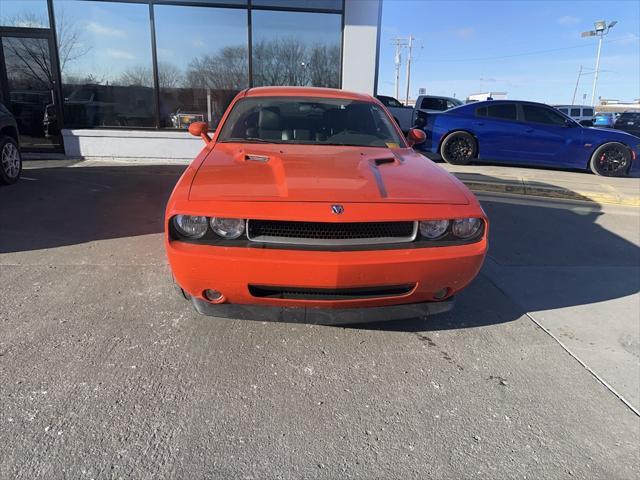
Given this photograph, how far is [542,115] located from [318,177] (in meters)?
8.74

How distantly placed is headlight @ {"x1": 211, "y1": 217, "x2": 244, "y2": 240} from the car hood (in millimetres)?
117

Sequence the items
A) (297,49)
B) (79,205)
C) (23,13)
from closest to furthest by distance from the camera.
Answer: (79,205) < (23,13) < (297,49)

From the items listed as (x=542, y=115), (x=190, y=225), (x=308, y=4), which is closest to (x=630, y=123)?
(x=542, y=115)

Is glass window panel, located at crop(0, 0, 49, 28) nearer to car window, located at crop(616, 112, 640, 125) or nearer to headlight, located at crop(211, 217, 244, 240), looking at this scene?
headlight, located at crop(211, 217, 244, 240)

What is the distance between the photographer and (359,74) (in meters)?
9.33

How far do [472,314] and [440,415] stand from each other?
4.06 ft

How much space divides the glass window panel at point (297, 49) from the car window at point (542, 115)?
4.10 metres

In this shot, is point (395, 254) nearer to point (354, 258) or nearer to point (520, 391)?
point (354, 258)

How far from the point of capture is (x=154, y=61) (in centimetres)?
919

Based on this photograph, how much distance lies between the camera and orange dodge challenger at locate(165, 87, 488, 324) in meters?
2.36

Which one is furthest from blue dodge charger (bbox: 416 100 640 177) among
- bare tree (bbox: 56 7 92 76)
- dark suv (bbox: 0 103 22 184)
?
dark suv (bbox: 0 103 22 184)

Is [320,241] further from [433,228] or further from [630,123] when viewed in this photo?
[630,123]

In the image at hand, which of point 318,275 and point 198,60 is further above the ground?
point 198,60

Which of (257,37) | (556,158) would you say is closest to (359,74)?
(257,37)
